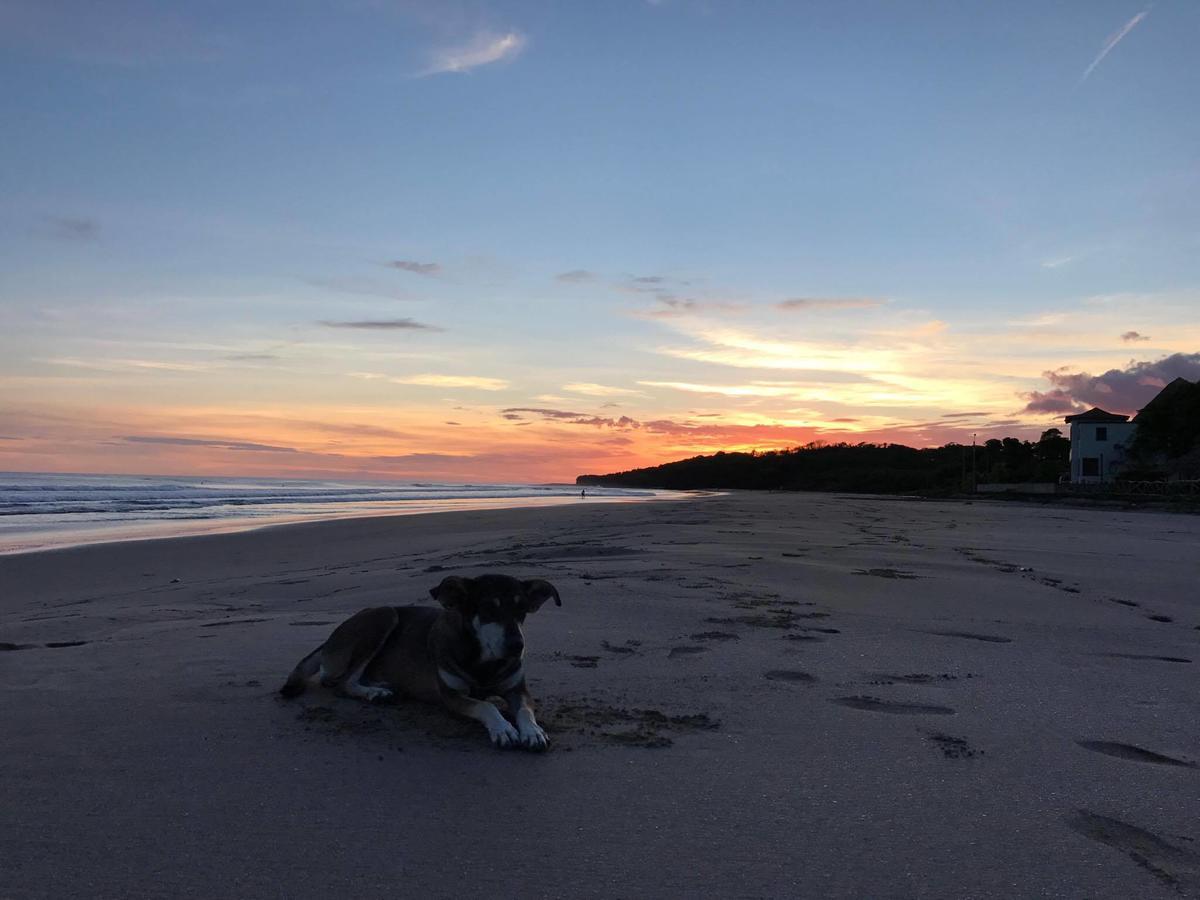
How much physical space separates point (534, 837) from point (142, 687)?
296cm

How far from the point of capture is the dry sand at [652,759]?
2.78 metres

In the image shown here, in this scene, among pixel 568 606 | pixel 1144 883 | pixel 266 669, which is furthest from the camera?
pixel 568 606

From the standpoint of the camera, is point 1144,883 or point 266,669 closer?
point 1144,883

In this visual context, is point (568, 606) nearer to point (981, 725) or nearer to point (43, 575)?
point (981, 725)

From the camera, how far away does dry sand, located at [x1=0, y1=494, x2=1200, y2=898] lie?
2.78 metres

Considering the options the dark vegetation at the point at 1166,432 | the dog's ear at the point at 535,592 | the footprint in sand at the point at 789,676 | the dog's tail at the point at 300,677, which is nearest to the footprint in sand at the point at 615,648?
the footprint in sand at the point at 789,676

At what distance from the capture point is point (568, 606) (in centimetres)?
748

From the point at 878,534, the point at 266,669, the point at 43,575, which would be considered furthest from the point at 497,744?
the point at 878,534

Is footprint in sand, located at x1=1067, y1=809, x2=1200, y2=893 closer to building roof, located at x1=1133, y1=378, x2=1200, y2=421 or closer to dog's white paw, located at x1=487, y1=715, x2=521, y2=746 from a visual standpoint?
dog's white paw, located at x1=487, y1=715, x2=521, y2=746

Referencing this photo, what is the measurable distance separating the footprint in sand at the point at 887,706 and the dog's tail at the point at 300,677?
276 cm

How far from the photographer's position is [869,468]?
11900 cm

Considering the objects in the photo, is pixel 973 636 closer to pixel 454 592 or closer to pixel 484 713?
pixel 484 713

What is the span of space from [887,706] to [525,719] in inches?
76.5

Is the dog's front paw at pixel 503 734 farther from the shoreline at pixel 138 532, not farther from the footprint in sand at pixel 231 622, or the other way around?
the shoreline at pixel 138 532
